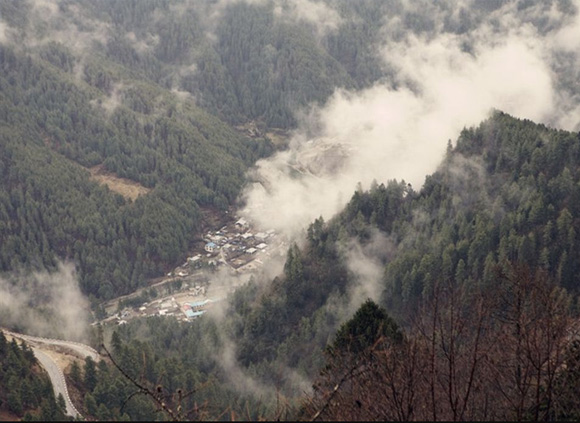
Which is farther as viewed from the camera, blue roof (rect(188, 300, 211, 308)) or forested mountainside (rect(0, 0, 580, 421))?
blue roof (rect(188, 300, 211, 308))

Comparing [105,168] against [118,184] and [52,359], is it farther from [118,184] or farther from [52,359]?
[52,359]

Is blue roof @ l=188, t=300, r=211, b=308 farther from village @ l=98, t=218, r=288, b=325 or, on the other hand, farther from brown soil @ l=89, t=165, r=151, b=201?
brown soil @ l=89, t=165, r=151, b=201

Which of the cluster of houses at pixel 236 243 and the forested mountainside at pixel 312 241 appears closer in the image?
the forested mountainside at pixel 312 241

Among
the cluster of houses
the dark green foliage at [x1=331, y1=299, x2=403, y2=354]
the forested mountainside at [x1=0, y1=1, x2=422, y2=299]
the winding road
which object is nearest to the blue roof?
the cluster of houses

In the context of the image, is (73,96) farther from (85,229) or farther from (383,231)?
(383,231)

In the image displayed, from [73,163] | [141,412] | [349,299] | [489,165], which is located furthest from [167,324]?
[73,163]

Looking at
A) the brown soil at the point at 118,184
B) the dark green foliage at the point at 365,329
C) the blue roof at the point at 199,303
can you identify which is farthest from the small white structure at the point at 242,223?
the dark green foliage at the point at 365,329

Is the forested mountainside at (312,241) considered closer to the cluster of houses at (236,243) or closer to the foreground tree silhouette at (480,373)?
the foreground tree silhouette at (480,373)
